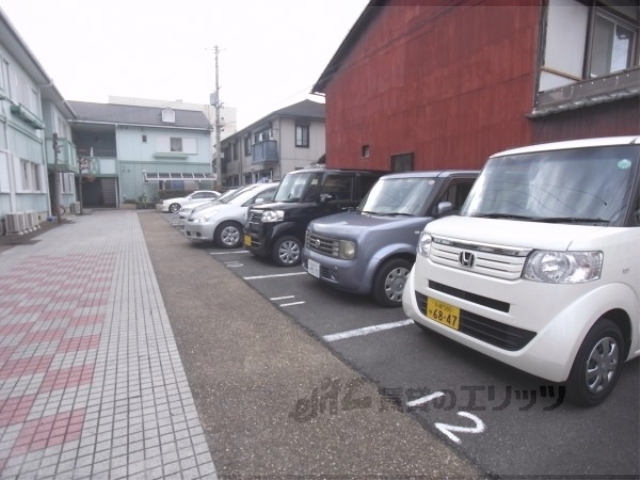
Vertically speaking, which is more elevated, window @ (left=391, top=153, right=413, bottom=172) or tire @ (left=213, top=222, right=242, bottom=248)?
window @ (left=391, top=153, right=413, bottom=172)

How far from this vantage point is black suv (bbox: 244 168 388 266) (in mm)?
6719

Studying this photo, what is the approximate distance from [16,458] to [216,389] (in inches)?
46.3

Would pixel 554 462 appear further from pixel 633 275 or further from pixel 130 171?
pixel 130 171

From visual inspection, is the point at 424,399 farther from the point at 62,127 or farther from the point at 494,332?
the point at 62,127

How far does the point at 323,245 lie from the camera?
493 cm

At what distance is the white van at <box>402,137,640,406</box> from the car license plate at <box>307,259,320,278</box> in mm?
1877

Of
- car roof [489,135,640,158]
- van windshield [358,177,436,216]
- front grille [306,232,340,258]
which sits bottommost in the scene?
front grille [306,232,340,258]

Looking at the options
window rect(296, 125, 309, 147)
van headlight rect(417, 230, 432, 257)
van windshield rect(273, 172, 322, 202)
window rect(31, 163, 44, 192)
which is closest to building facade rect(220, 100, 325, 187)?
window rect(296, 125, 309, 147)

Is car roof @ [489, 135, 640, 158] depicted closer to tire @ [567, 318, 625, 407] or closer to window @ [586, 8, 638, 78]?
tire @ [567, 318, 625, 407]

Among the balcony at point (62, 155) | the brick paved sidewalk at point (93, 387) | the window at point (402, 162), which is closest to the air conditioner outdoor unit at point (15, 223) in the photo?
the brick paved sidewalk at point (93, 387)

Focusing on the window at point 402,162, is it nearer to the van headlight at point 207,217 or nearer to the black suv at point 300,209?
the black suv at point 300,209

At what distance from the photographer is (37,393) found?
2777mm

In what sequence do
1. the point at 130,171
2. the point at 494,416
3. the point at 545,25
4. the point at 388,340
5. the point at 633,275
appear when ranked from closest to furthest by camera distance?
the point at 494,416
the point at 633,275
the point at 388,340
the point at 545,25
the point at 130,171

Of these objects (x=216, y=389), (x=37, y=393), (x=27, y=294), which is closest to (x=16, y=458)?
(x=37, y=393)
